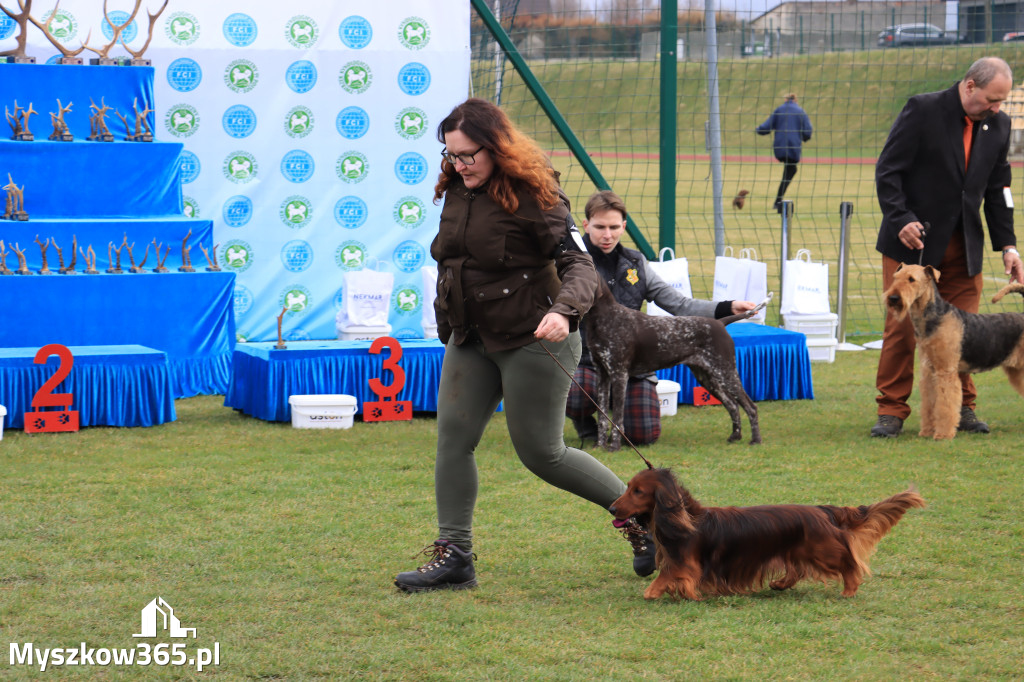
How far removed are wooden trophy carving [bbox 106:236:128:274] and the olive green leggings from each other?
473 centimetres

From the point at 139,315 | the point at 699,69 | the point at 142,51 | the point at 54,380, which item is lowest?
the point at 54,380

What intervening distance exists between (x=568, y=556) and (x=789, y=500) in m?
1.25

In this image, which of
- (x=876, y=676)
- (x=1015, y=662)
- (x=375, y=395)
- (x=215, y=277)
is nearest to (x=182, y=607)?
(x=876, y=676)

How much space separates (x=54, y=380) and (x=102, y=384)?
0.87ft

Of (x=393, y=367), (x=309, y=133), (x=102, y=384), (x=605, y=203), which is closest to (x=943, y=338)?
(x=605, y=203)

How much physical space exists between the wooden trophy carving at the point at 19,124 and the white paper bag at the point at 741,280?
507cm

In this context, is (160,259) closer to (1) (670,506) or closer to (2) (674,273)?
(2) (674,273)

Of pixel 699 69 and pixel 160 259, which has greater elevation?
pixel 699 69

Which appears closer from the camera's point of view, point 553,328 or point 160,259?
point 553,328

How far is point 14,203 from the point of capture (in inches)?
305

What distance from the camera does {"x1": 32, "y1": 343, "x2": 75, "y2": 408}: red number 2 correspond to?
6309mm

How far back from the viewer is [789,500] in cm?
489

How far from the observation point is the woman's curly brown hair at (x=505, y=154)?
3412 millimetres

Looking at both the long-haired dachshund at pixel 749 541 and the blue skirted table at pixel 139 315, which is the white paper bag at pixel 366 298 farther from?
the long-haired dachshund at pixel 749 541
